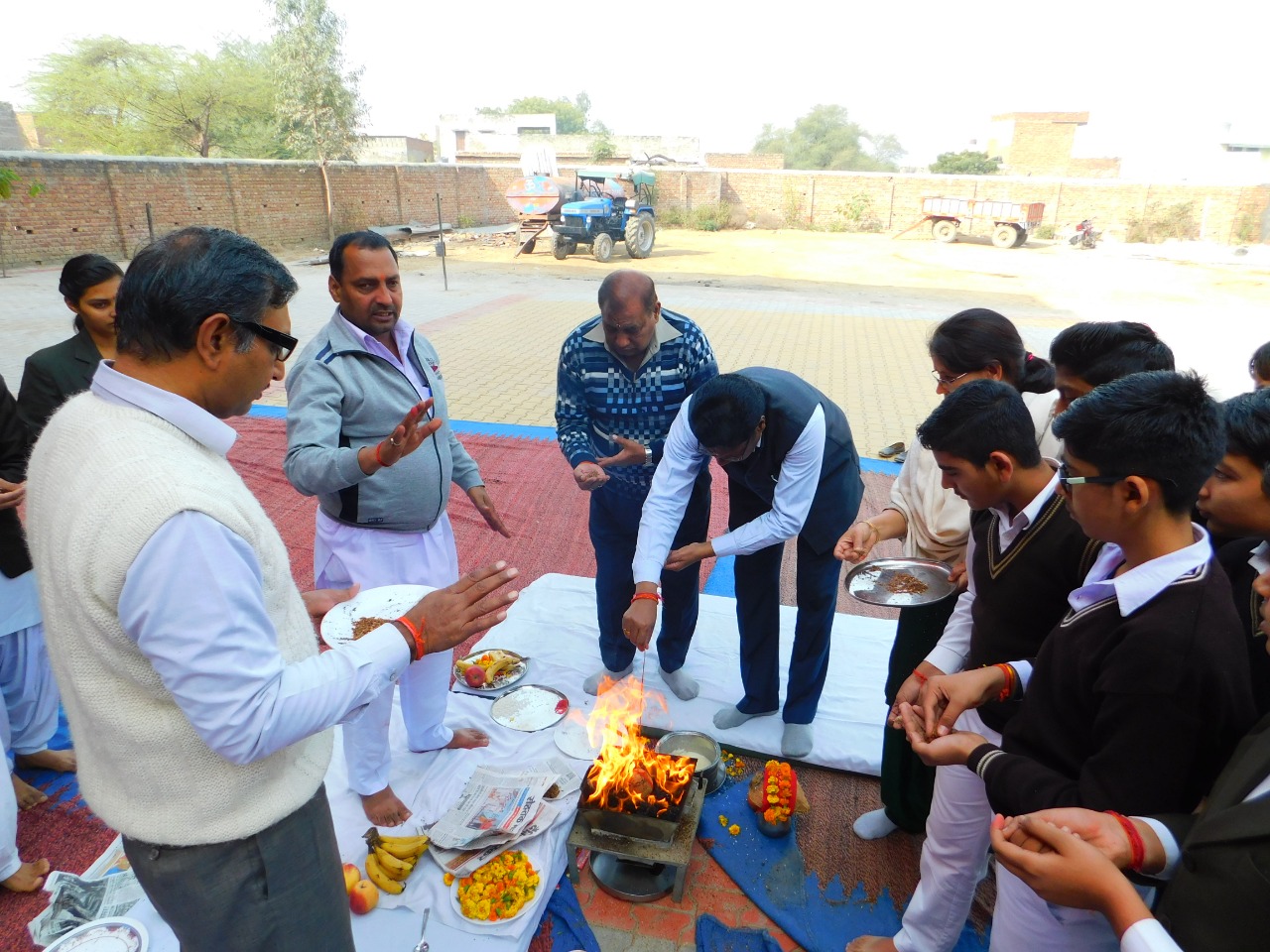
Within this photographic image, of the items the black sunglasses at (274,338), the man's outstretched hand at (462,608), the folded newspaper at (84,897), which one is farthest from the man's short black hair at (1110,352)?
the folded newspaper at (84,897)

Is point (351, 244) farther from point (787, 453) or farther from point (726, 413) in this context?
point (787, 453)

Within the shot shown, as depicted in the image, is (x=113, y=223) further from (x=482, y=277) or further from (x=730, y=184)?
(x=730, y=184)

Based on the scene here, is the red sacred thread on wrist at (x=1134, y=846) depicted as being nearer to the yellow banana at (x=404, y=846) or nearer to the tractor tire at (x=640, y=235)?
the yellow banana at (x=404, y=846)

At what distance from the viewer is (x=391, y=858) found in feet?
8.50

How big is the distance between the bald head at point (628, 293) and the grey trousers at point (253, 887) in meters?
2.16

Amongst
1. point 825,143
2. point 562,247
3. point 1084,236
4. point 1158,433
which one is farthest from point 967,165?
point 1158,433

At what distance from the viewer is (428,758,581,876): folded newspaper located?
266cm

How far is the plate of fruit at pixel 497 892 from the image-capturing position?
2.46 m

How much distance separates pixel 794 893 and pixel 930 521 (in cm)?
138

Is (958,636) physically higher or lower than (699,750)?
higher

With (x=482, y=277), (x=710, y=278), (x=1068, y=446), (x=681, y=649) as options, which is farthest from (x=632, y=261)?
(x=1068, y=446)

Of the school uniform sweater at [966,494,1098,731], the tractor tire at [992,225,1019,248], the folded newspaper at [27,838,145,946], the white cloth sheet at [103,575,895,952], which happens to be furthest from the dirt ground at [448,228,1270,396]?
the folded newspaper at [27,838,145,946]

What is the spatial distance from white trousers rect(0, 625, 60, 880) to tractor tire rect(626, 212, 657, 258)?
19257 mm

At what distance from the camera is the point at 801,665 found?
3.24 meters
